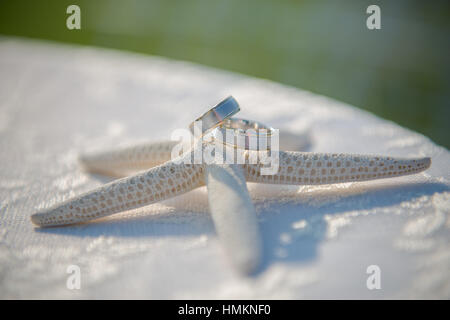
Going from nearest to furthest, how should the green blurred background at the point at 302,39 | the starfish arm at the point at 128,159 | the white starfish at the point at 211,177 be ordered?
the white starfish at the point at 211,177, the starfish arm at the point at 128,159, the green blurred background at the point at 302,39

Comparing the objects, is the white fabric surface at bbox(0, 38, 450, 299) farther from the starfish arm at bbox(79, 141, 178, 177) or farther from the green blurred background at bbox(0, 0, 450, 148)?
the green blurred background at bbox(0, 0, 450, 148)

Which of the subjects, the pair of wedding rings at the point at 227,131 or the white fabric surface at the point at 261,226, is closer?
the white fabric surface at the point at 261,226

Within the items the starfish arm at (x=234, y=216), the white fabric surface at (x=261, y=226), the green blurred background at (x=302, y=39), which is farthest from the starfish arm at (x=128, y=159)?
the green blurred background at (x=302, y=39)

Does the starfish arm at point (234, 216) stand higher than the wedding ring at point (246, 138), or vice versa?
the wedding ring at point (246, 138)

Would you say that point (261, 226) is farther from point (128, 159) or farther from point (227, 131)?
point (128, 159)

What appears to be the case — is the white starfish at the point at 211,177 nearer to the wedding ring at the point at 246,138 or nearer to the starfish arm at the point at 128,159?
the wedding ring at the point at 246,138

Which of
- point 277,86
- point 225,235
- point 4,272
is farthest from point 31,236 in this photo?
point 277,86

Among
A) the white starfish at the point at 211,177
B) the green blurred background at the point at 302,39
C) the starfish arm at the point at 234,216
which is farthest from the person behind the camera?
the green blurred background at the point at 302,39

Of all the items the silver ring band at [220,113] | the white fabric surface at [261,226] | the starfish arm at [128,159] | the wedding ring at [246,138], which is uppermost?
the silver ring band at [220,113]
